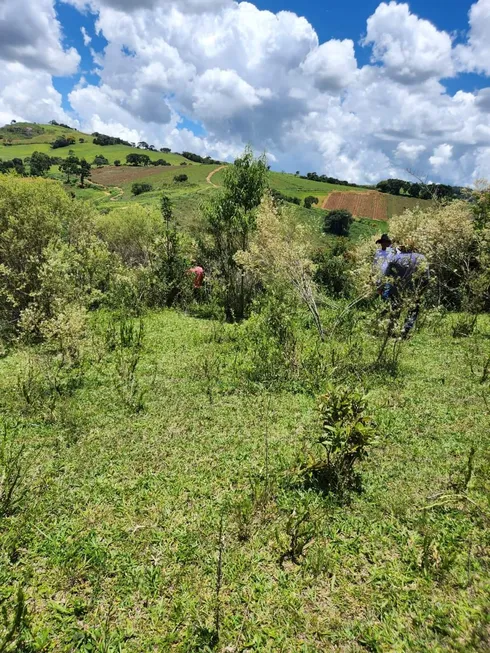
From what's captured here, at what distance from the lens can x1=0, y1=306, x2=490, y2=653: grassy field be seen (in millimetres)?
2713

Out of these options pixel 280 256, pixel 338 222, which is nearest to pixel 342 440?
pixel 280 256

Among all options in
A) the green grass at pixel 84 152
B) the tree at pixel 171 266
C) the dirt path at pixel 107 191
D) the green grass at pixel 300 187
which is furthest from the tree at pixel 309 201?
the tree at pixel 171 266

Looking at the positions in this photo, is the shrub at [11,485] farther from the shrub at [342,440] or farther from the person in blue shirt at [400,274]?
the person in blue shirt at [400,274]

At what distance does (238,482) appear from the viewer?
13.7 feet

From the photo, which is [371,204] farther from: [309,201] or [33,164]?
[33,164]

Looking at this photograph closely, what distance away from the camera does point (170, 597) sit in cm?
294

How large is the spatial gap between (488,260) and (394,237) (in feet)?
14.1

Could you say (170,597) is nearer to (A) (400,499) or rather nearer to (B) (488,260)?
(A) (400,499)

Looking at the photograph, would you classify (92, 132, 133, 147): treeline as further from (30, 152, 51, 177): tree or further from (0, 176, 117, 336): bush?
(0, 176, 117, 336): bush

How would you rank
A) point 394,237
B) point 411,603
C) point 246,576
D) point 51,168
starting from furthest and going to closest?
point 51,168
point 394,237
point 246,576
point 411,603

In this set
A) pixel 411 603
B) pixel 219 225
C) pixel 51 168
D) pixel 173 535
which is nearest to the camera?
pixel 411 603

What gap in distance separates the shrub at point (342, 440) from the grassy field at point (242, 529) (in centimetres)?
19

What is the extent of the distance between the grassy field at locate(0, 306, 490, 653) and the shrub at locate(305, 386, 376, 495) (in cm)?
19

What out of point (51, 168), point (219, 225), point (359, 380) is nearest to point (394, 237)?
point (219, 225)
